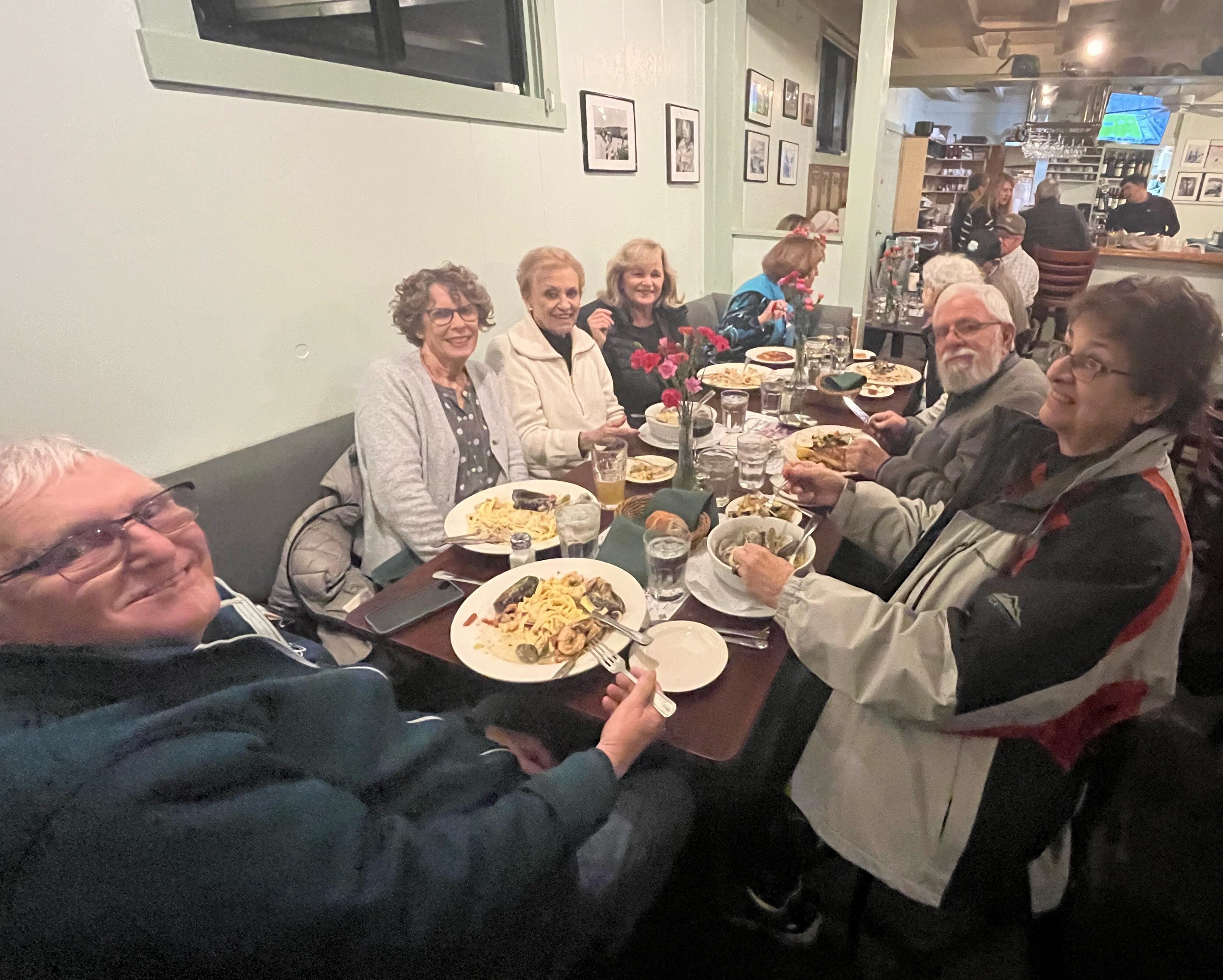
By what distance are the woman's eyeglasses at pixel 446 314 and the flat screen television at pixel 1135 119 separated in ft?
26.5

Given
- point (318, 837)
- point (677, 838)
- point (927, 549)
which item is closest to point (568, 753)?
point (677, 838)

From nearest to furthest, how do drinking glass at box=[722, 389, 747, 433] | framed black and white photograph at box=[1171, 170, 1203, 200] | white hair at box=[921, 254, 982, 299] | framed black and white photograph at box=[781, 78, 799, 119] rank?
white hair at box=[921, 254, 982, 299], drinking glass at box=[722, 389, 747, 433], framed black and white photograph at box=[781, 78, 799, 119], framed black and white photograph at box=[1171, 170, 1203, 200]

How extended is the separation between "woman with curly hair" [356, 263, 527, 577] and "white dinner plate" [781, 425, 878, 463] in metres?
0.87

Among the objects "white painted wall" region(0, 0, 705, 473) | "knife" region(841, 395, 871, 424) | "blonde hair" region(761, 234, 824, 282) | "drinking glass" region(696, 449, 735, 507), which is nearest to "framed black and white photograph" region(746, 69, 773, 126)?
"blonde hair" region(761, 234, 824, 282)

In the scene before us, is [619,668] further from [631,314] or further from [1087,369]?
[631,314]

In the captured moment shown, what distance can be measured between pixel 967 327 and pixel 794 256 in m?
1.88

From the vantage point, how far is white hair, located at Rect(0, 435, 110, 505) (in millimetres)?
687

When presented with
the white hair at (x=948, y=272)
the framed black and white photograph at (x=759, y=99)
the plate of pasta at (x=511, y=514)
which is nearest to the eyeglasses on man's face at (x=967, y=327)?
the white hair at (x=948, y=272)

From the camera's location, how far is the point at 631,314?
9.36 feet

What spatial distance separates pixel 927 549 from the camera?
1239mm

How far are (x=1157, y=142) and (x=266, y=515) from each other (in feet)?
29.2

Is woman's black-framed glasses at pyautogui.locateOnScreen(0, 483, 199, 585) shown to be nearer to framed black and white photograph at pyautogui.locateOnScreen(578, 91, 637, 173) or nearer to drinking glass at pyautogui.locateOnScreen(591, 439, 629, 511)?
drinking glass at pyautogui.locateOnScreen(591, 439, 629, 511)

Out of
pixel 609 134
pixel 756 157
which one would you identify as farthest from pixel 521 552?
pixel 756 157

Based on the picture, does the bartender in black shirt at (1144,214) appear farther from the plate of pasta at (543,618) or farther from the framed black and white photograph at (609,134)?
the plate of pasta at (543,618)
